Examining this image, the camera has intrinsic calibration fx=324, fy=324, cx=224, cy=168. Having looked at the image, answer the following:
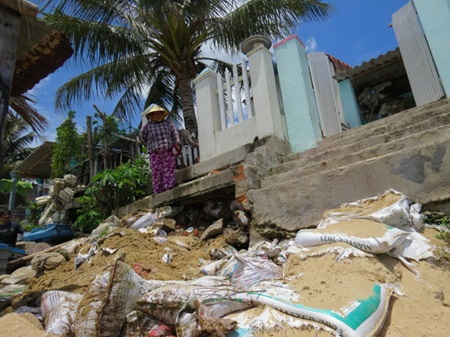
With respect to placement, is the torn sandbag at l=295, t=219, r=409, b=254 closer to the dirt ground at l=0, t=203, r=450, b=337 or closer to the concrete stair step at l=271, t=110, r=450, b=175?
the dirt ground at l=0, t=203, r=450, b=337

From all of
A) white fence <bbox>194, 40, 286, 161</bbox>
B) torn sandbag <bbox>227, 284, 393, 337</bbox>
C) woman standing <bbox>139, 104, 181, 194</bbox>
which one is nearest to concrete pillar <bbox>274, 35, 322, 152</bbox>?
white fence <bbox>194, 40, 286, 161</bbox>

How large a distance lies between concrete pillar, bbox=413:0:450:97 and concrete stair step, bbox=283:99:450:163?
2.22 feet

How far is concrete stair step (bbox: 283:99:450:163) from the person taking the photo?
11.4 ft

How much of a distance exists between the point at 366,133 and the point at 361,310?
296cm

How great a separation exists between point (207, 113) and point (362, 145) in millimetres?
2770

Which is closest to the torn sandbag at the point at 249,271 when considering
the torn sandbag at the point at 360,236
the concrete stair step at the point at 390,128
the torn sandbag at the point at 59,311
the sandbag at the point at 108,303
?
the torn sandbag at the point at 360,236

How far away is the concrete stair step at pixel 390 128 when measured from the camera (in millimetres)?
3483

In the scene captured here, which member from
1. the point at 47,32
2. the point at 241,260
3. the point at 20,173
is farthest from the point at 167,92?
the point at 241,260

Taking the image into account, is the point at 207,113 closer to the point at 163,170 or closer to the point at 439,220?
the point at 163,170

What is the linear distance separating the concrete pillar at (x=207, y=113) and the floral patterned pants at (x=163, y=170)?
0.56 metres

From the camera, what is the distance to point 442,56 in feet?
14.3

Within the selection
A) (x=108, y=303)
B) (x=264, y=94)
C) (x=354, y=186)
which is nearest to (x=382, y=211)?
(x=354, y=186)

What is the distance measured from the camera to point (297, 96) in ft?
15.9

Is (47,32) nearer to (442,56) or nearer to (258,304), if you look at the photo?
(258,304)
